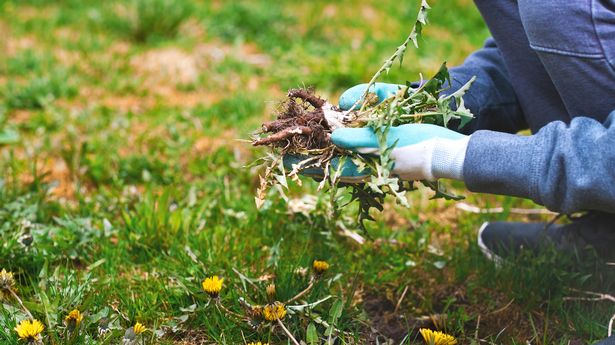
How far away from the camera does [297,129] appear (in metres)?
1.73

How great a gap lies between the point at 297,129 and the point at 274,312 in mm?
432

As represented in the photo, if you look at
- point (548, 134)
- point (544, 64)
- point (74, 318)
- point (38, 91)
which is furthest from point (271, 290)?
point (38, 91)

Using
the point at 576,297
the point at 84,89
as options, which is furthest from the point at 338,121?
the point at 84,89

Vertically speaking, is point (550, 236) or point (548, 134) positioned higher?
point (548, 134)

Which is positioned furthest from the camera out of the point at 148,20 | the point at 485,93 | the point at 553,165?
the point at 148,20

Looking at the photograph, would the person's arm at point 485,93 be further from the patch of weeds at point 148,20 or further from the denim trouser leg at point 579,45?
the patch of weeds at point 148,20

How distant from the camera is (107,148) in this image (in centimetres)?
289

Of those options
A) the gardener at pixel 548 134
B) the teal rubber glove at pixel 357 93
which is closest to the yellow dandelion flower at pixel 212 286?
the gardener at pixel 548 134

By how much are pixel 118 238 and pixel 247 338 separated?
67cm

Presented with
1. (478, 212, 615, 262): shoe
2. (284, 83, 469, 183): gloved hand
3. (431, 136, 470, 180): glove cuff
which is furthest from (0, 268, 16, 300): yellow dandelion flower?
(478, 212, 615, 262): shoe

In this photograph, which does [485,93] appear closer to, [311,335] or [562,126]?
[562,126]

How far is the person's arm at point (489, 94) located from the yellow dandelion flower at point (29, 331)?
1160 millimetres

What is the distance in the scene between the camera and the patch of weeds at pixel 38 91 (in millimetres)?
3332

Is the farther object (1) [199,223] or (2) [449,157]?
(1) [199,223]
